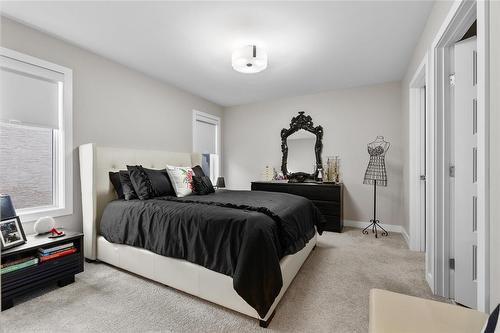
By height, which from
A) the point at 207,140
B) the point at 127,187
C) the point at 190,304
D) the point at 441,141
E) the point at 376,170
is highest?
the point at 207,140

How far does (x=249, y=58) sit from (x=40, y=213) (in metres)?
2.66

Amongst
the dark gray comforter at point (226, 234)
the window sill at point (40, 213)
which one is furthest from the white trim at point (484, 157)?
the window sill at point (40, 213)

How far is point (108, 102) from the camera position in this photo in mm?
3002

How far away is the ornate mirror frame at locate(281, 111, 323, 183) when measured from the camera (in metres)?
4.39

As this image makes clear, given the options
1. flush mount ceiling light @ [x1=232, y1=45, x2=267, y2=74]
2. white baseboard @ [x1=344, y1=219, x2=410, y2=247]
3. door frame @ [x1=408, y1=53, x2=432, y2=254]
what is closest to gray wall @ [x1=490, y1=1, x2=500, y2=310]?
flush mount ceiling light @ [x1=232, y1=45, x2=267, y2=74]

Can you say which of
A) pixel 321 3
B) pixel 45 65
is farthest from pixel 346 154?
pixel 45 65

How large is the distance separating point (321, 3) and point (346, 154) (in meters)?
2.77

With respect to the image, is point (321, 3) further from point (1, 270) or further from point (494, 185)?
point (1, 270)

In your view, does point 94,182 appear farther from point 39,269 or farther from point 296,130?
point 296,130

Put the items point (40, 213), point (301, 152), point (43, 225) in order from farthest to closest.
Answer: point (301, 152), point (40, 213), point (43, 225)

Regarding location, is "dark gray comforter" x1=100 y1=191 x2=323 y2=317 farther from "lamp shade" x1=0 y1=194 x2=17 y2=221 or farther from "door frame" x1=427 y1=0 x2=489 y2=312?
"door frame" x1=427 y1=0 x2=489 y2=312

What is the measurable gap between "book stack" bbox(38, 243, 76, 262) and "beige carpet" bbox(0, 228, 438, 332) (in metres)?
0.29

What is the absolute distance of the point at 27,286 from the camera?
6.13 feet

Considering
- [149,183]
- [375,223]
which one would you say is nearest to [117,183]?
[149,183]
